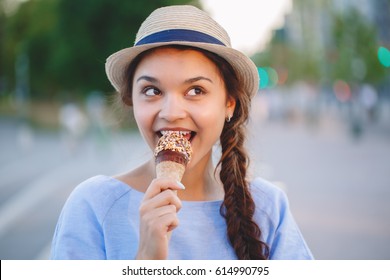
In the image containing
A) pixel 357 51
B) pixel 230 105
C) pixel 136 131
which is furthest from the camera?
pixel 136 131

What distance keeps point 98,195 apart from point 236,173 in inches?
22.8

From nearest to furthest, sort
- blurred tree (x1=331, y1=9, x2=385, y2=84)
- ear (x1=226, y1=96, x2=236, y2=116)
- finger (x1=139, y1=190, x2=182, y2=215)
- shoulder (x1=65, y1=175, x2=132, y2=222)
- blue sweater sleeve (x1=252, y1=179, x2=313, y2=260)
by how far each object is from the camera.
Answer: finger (x1=139, y1=190, x2=182, y2=215), shoulder (x1=65, y1=175, x2=132, y2=222), blue sweater sleeve (x1=252, y1=179, x2=313, y2=260), ear (x1=226, y1=96, x2=236, y2=116), blurred tree (x1=331, y1=9, x2=385, y2=84)

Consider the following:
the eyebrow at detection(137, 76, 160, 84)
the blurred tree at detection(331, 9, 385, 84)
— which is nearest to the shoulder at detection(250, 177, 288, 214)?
the eyebrow at detection(137, 76, 160, 84)

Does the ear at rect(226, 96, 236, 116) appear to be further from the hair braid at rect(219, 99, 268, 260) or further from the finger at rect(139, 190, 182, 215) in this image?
the finger at rect(139, 190, 182, 215)

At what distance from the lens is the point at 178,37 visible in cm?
193

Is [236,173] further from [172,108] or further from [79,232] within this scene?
[79,232]

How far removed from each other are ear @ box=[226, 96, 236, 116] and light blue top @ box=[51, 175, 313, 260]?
0.35m

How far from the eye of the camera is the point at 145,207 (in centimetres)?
169

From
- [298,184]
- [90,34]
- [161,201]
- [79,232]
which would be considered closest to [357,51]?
[298,184]

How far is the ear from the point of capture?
7.14 ft

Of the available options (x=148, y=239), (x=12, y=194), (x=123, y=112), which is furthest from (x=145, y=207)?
(x=12, y=194)

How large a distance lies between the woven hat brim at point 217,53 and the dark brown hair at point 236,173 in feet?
0.08

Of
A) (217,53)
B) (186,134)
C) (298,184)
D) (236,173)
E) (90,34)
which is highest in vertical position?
(90,34)

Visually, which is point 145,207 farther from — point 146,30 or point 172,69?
point 146,30
